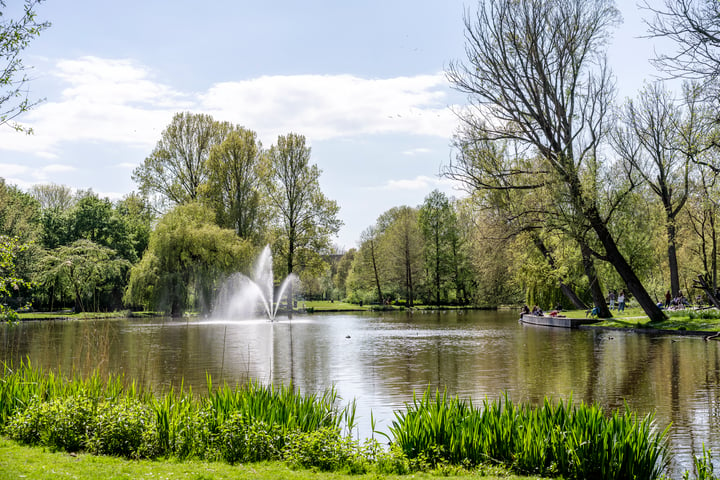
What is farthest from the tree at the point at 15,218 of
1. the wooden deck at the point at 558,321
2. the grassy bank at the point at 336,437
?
the grassy bank at the point at 336,437

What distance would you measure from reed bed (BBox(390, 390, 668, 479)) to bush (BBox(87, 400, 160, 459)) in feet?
9.87

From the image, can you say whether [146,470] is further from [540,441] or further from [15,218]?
[15,218]

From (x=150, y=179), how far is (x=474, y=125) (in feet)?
94.1

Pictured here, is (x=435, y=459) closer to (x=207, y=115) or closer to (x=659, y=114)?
(x=659, y=114)

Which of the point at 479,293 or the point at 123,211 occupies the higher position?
the point at 123,211

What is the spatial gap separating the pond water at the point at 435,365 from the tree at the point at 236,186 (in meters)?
19.7

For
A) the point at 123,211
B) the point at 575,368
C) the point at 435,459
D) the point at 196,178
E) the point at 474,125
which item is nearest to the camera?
the point at 435,459

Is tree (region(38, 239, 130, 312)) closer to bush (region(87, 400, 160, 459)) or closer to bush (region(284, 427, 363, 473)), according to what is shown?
bush (region(87, 400, 160, 459))

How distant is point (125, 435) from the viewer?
779cm

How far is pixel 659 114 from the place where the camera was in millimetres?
36406

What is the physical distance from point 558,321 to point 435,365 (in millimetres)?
19655

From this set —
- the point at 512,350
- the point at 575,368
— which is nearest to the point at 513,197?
the point at 512,350

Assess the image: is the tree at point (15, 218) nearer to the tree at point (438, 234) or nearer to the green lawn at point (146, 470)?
the tree at point (438, 234)

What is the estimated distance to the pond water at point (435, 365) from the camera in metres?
11.6
